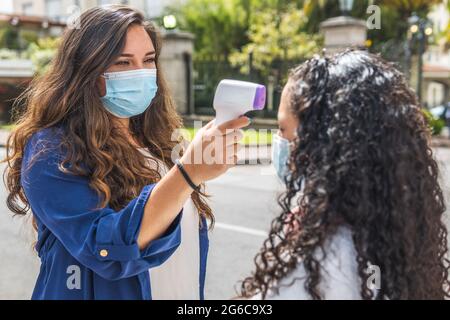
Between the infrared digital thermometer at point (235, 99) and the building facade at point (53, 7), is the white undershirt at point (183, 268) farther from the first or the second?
the building facade at point (53, 7)

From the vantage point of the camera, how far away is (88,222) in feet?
4.14

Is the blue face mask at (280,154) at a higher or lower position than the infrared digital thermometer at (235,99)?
lower

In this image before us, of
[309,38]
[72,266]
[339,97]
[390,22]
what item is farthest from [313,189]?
[390,22]

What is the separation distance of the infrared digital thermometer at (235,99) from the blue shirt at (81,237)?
265 mm

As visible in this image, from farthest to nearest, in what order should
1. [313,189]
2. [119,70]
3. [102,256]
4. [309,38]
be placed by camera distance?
[309,38], [119,70], [102,256], [313,189]

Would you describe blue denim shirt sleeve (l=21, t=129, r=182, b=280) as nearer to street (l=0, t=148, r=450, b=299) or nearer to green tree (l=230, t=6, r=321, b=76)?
street (l=0, t=148, r=450, b=299)

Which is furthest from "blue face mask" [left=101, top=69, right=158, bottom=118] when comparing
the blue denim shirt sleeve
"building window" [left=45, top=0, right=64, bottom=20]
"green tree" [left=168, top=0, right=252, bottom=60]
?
"building window" [left=45, top=0, right=64, bottom=20]

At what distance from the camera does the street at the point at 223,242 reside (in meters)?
4.06

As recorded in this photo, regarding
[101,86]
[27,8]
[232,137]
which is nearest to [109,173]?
[101,86]

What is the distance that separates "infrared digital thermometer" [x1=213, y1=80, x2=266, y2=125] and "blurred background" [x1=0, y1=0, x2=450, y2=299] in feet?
1.27

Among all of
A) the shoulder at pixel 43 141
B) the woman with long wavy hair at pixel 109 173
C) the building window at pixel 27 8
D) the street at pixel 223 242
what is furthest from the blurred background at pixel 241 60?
the building window at pixel 27 8

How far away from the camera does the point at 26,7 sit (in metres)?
37.1
